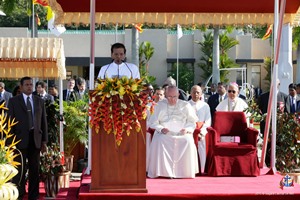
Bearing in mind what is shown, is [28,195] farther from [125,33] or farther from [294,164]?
[125,33]

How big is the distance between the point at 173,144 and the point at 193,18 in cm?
257

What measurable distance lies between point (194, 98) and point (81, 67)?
3548 centimetres

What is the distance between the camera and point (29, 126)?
11219 mm

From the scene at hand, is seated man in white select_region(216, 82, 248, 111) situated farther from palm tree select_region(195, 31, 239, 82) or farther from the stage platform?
palm tree select_region(195, 31, 239, 82)

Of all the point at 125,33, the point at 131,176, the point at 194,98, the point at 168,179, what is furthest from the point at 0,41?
the point at 125,33

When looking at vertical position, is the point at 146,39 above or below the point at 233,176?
above

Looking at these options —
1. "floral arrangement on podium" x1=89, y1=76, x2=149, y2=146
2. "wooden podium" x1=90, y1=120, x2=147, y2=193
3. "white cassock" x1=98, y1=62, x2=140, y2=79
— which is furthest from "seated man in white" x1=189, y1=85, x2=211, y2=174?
"floral arrangement on podium" x1=89, y1=76, x2=149, y2=146

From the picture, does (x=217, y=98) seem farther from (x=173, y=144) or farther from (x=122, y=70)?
(x=122, y=70)

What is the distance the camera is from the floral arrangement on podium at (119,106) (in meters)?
9.73

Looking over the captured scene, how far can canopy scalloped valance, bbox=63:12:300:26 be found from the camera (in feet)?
43.7

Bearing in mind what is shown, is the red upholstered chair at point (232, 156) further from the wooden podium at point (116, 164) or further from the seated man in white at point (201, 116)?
the wooden podium at point (116, 164)

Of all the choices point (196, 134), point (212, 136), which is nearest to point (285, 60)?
point (196, 134)

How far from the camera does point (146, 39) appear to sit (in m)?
47.4

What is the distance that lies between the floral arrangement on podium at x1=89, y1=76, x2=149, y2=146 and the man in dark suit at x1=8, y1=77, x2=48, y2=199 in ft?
5.56
